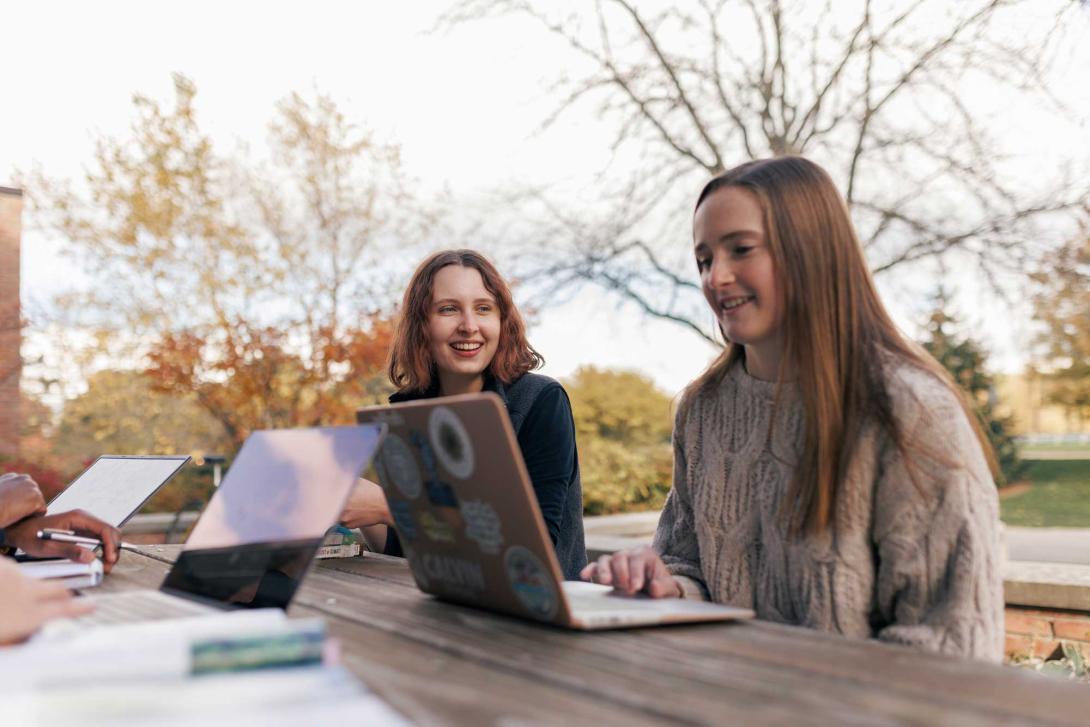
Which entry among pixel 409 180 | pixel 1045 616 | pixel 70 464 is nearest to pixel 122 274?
pixel 70 464

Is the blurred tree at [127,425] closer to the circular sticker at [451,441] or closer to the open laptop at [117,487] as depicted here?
the open laptop at [117,487]

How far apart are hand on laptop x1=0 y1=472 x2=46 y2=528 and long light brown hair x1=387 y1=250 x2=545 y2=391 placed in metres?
1.16

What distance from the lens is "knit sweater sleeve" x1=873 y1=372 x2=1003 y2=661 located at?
133cm

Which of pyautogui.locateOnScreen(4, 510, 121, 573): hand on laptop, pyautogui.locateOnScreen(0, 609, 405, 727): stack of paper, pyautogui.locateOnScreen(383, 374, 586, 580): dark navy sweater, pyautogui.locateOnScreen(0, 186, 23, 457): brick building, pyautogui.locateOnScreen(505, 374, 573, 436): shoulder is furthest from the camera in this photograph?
pyautogui.locateOnScreen(0, 186, 23, 457): brick building

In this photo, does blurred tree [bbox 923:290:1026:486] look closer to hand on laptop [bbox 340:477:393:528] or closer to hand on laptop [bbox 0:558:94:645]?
hand on laptop [bbox 340:477:393:528]

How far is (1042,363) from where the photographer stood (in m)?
13.6

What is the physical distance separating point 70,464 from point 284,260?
3.19m

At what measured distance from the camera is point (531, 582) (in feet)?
4.02

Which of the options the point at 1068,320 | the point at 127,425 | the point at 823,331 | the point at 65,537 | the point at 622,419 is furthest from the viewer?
the point at 127,425

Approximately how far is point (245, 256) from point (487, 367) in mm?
7788

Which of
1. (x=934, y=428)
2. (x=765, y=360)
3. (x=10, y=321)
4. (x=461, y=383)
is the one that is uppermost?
(x=10, y=321)

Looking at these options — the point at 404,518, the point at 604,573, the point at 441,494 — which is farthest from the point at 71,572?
the point at 604,573

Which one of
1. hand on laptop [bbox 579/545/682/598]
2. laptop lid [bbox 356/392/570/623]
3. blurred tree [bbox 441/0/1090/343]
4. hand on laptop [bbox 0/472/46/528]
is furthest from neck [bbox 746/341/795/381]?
blurred tree [bbox 441/0/1090/343]

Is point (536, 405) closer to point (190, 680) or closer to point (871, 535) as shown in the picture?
point (871, 535)
